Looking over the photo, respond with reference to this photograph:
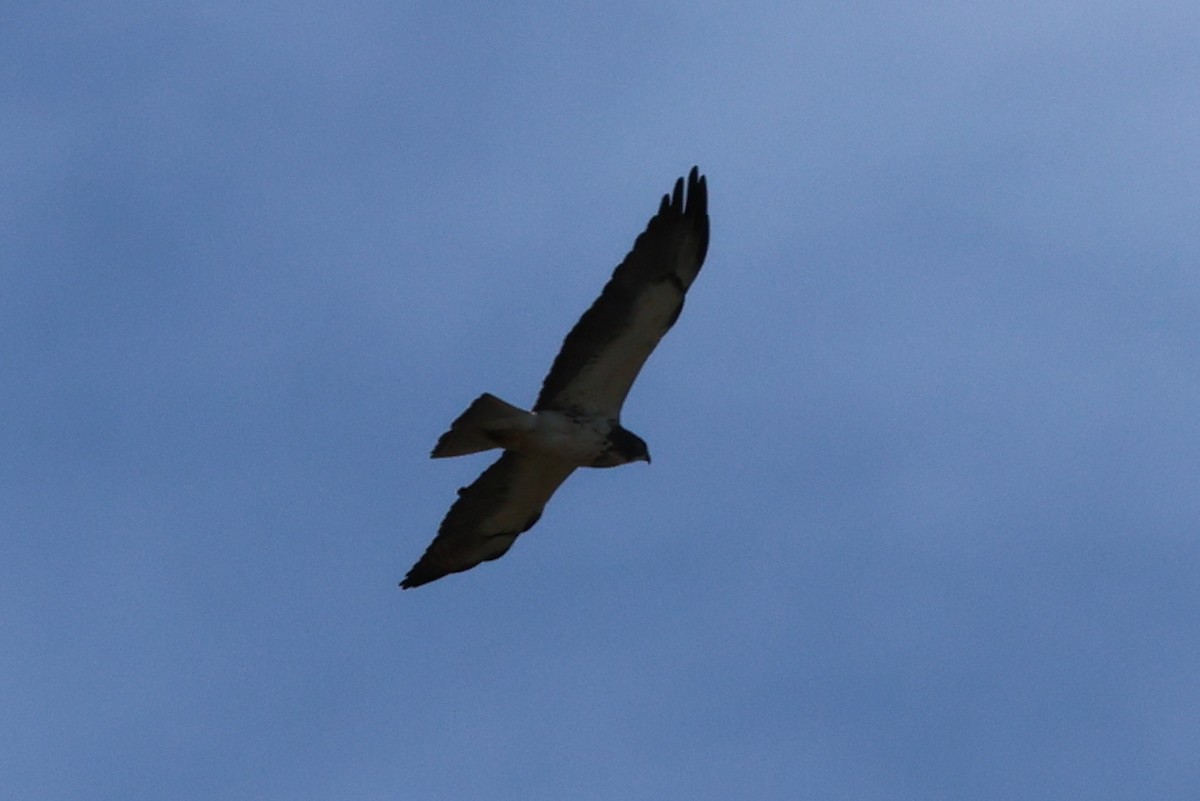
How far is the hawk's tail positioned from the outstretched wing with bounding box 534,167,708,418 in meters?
0.60

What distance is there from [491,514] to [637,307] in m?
2.54

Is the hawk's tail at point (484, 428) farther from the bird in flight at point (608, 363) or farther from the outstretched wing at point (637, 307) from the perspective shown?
the outstretched wing at point (637, 307)

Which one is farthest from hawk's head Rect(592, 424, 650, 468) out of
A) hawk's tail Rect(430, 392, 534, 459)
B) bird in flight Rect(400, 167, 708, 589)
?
hawk's tail Rect(430, 392, 534, 459)

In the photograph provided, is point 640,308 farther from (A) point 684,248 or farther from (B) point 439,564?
(B) point 439,564

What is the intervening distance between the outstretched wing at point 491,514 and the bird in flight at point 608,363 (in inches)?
2.5

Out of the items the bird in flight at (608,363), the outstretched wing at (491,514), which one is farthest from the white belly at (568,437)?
the outstretched wing at (491,514)

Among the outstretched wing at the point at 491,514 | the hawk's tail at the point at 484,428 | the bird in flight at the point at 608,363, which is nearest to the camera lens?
the hawk's tail at the point at 484,428

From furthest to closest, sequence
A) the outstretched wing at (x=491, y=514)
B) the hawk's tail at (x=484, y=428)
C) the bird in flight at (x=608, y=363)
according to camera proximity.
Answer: the outstretched wing at (x=491, y=514)
the bird in flight at (x=608, y=363)
the hawk's tail at (x=484, y=428)

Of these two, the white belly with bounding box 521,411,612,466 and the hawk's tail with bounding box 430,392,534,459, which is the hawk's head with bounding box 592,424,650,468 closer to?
the white belly with bounding box 521,411,612,466

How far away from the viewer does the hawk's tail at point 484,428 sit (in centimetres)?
1919

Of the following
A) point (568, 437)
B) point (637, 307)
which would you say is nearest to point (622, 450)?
point (568, 437)

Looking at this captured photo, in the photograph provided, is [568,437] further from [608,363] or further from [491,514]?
[491,514]

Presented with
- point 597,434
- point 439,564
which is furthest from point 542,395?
point 439,564

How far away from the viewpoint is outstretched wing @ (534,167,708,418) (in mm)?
19875
